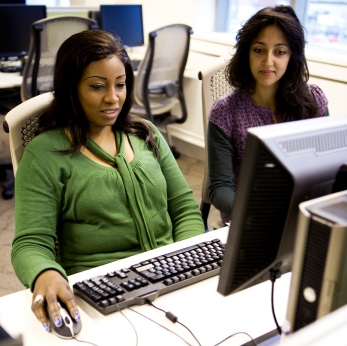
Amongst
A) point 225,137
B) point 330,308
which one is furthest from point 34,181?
point 330,308

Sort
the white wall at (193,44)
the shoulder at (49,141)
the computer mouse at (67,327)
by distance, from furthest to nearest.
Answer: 1. the white wall at (193,44)
2. the shoulder at (49,141)
3. the computer mouse at (67,327)

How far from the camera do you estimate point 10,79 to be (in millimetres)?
3557

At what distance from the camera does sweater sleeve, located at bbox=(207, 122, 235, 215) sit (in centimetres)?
177

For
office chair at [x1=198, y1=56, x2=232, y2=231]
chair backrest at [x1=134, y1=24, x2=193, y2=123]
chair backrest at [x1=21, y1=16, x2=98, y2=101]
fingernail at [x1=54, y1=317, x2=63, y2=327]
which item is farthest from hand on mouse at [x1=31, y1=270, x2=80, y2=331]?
chair backrest at [x1=134, y1=24, x2=193, y2=123]

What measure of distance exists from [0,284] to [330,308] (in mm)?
2032

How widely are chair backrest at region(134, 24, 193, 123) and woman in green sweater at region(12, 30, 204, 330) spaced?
2158mm

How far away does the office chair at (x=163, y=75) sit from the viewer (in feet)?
12.0

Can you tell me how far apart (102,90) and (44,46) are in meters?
2.05

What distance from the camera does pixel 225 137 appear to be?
71.3 inches

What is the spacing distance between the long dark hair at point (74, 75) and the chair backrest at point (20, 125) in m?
0.03

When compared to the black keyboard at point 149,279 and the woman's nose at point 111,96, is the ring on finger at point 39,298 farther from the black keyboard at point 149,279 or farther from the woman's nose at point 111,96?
the woman's nose at point 111,96

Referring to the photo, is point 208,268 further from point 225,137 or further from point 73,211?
point 225,137

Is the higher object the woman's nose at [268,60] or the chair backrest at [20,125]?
the woman's nose at [268,60]

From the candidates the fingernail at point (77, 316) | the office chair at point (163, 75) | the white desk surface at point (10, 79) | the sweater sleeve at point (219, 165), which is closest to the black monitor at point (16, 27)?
the white desk surface at point (10, 79)
